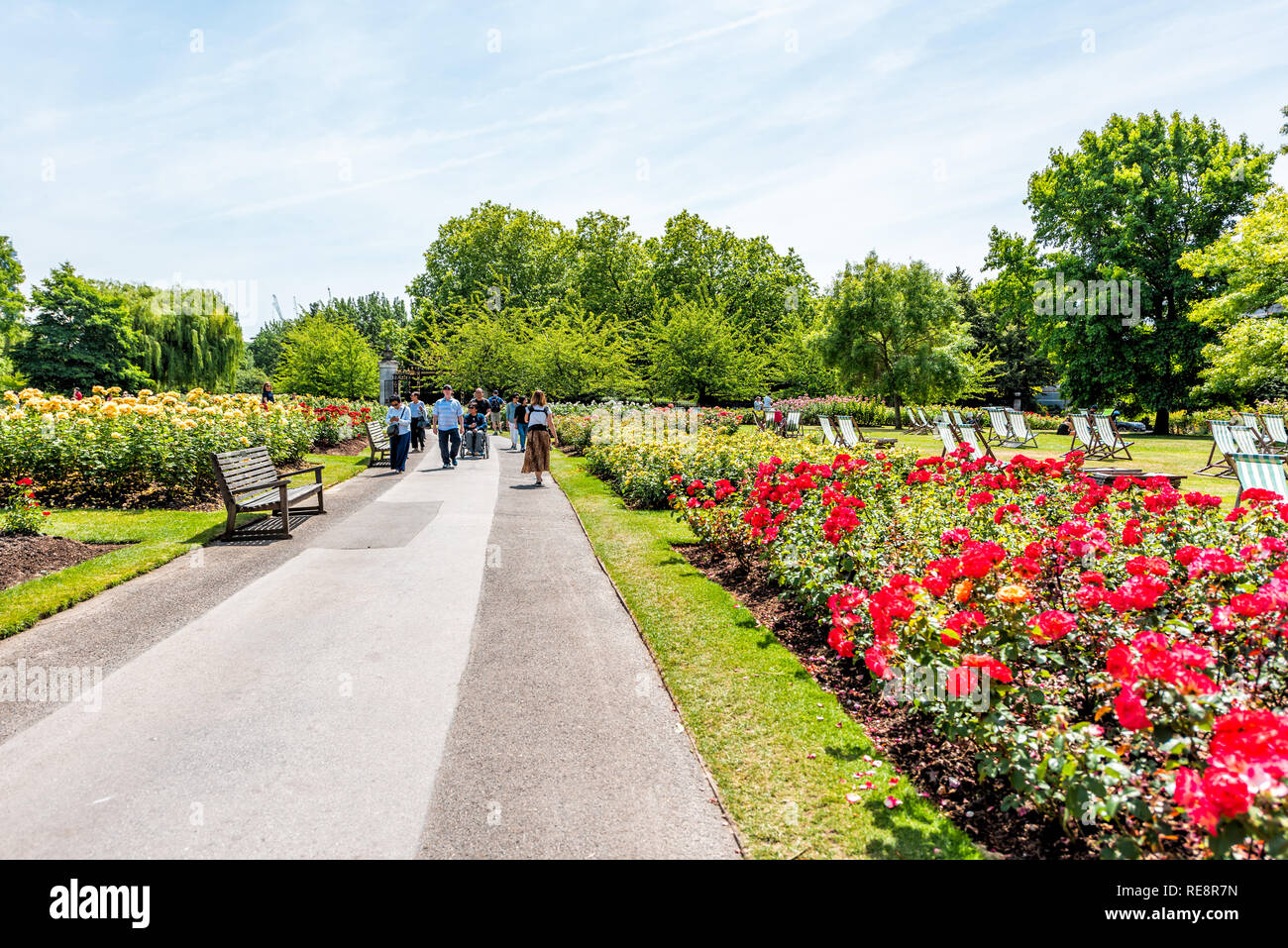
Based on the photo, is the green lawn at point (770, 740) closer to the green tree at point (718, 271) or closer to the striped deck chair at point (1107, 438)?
the striped deck chair at point (1107, 438)

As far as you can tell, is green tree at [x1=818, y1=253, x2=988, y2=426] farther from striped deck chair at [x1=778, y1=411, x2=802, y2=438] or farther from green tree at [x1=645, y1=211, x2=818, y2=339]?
green tree at [x1=645, y1=211, x2=818, y2=339]

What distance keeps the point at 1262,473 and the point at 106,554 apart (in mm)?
11824

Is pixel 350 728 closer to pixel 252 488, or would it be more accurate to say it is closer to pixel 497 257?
pixel 252 488

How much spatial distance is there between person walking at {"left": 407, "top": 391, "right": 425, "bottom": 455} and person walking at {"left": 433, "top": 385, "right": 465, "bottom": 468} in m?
1.09

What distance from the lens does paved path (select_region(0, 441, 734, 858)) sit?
9.58 ft

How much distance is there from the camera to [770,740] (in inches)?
147

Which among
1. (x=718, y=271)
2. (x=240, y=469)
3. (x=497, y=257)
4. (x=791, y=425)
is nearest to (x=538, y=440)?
(x=240, y=469)

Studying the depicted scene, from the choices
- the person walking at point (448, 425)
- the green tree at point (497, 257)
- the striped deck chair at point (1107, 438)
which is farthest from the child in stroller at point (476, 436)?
the green tree at point (497, 257)

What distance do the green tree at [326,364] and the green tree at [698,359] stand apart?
1573 cm

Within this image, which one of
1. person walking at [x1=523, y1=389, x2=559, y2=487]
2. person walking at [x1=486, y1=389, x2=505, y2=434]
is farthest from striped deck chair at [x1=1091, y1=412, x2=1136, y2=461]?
person walking at [x1=486, y1=389, x2=505, y2=434]

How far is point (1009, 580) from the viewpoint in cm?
356
